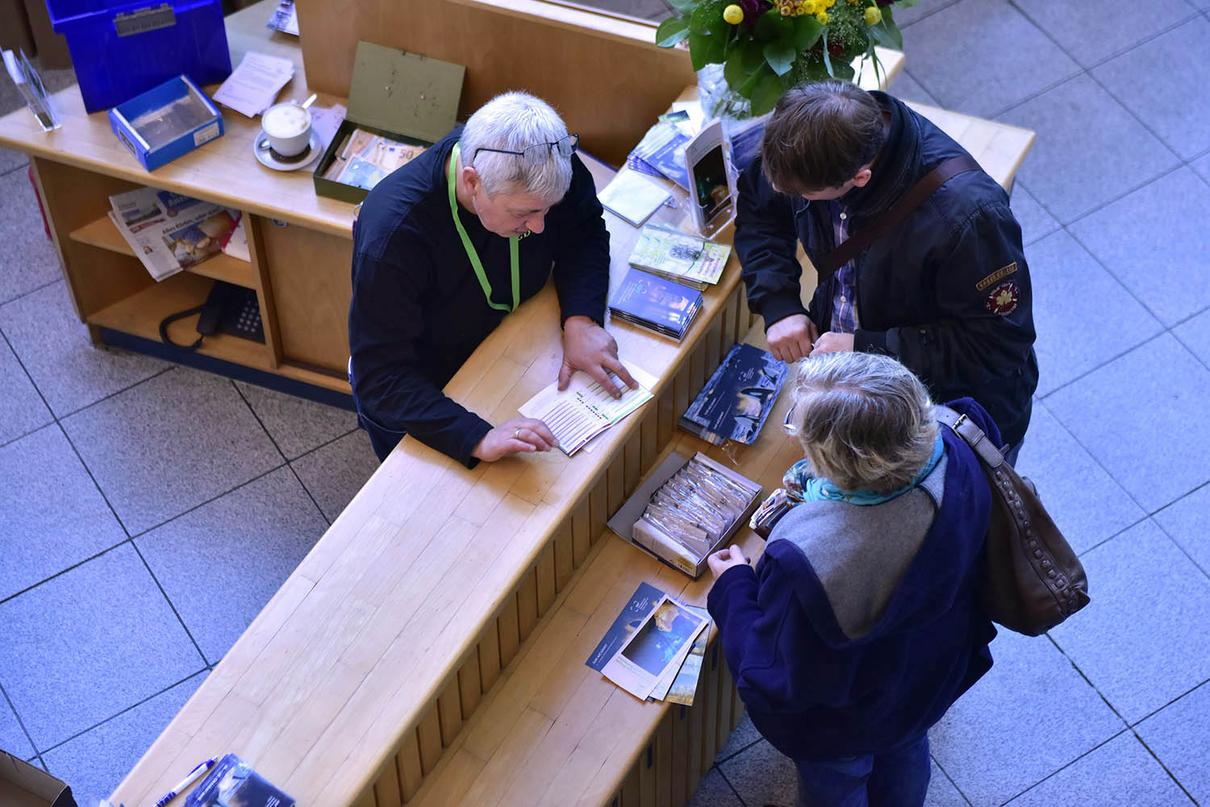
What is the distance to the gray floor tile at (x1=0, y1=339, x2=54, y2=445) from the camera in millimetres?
4527

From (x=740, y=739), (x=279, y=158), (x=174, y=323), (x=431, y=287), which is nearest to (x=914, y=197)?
(x=431, y=287)

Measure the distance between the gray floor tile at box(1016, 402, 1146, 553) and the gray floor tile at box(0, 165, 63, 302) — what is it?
371 centimetres

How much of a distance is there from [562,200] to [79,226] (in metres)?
2.12

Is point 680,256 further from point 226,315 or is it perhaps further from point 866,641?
point 226,315

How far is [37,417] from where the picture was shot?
4.56 metres

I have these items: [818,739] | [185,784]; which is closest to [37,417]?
[185,784]

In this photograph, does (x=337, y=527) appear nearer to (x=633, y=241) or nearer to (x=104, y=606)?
(x=633, y=241)

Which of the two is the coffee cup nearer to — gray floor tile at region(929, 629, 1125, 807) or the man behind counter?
the man behind counter

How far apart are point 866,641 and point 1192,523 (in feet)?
7.62

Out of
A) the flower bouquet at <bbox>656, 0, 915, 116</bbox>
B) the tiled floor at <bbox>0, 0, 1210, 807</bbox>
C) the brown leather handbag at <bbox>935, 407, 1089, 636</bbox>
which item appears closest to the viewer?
the brown leather handbag at <bbox>935, 407, 1089, 636</bbox>

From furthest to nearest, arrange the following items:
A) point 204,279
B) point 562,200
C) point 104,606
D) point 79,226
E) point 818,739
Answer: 1. point 204,279
2. point 79,226
3. point 104,606
4. point 562,200
5. point 818,739

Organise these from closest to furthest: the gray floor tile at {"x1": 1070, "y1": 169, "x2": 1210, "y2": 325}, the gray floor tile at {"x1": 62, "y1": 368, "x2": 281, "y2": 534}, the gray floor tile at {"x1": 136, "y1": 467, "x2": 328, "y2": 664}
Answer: the gray floor tile at {"x1": 136, "y1": 467, "x2": 328, "y2": 664}, the gray floor tile at {"x1": 62, "y1": 368, "x2": 281, "y2": 534}, the gray floor tile at {"x1": 1070, "y1": 169, "x2": 1210, "y2": 325}

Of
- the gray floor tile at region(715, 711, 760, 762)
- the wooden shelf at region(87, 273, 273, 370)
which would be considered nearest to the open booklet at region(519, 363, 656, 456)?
the gray floor tile at region(715, 711, 760, 762)

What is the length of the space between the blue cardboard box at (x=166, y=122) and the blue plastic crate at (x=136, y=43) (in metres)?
0.06
